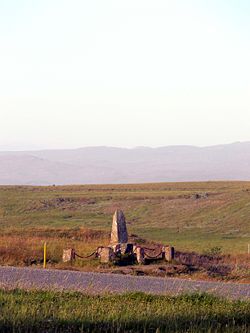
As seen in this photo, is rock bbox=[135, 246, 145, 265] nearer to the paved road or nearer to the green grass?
the paved road

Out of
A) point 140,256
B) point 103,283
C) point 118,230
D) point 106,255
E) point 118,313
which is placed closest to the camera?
point 118,313

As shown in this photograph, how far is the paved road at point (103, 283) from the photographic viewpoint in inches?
851

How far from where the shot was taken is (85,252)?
33.0 m

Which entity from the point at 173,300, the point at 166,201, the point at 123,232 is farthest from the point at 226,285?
the point at 166,201

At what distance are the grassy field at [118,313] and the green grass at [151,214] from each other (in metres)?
39.6

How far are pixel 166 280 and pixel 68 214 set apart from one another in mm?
59639

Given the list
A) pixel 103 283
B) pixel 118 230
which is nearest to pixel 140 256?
pixel 118 230

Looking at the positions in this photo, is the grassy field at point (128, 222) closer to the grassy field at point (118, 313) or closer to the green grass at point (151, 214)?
the green grass at point (151, 214)

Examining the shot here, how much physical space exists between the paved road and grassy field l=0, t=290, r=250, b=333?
2608 millimetres

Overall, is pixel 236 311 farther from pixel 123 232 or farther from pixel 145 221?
pixel 145 221

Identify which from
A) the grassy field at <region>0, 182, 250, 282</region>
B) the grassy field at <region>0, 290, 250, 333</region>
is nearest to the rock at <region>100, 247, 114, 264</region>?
the grassy field at <region>0, 182, 250, 282</region>

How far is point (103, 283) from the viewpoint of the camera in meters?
23.4

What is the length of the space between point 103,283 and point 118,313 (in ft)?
27.1

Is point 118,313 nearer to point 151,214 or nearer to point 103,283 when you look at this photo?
point 103,283
